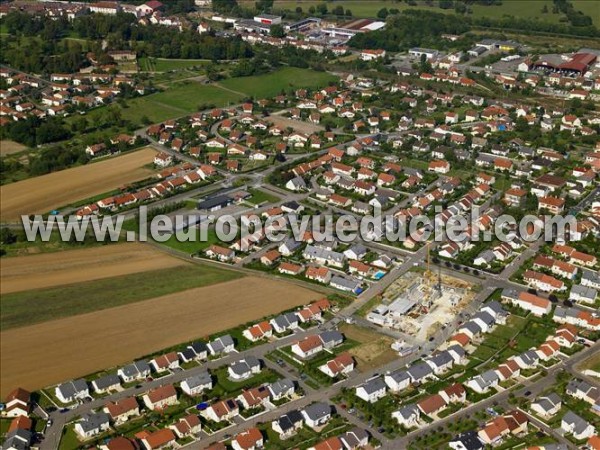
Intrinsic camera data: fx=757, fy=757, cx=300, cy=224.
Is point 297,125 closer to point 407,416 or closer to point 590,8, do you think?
point 407,416

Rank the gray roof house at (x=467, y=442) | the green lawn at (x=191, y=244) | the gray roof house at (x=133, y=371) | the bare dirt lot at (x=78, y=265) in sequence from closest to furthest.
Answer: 1. the gray roof house at (x=467, y=442)
2. the gray roof house at (x=133, y=371)
3. the bare dirt lot at (x=78, y=265)
4. the green lawn at (x=191, y=244)

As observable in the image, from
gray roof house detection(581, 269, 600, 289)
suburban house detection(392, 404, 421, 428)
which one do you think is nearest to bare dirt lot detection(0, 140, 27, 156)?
suburban house detection(392, 404, 421, 428)

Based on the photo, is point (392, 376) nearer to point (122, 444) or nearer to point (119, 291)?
point (122, 444)

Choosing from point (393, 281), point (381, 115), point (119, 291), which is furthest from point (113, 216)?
point (381, 115)

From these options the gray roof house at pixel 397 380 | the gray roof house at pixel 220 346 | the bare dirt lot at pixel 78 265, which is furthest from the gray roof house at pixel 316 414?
the bare dirt lot at pixel 78 265

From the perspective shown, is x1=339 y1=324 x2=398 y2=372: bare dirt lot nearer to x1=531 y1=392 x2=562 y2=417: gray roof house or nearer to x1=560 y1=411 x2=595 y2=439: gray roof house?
x1=531 y1=392 x2=562 y2=417: gray roof house

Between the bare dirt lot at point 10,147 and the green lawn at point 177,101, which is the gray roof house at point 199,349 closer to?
the bare dirt lot at point 10,147

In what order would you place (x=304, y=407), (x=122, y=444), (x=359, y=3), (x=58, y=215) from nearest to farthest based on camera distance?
(x=122, y=444)
(x=304, y=407)
(x=58, y=215)
(x=359, y=3)
